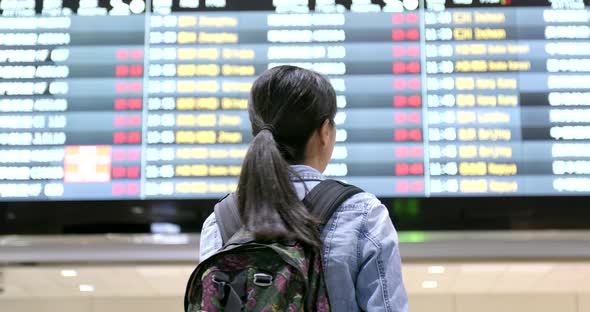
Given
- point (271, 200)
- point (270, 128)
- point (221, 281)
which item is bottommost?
point (221, 281)

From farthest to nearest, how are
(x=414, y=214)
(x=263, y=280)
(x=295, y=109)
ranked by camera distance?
(x=414, y=214), (x=295, y=109), (x=263, y=280)

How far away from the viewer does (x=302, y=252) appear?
1024 millimetres

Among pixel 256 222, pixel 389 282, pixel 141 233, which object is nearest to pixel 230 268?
pixel 256 222

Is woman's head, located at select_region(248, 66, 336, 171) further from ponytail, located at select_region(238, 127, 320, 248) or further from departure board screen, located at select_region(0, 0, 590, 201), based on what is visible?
departure board screen, located at select_region(0, 0, 590, 201)

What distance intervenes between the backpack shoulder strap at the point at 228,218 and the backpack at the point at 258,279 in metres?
0.04

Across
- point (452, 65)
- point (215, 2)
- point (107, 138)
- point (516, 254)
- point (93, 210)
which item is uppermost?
point (215, 2)

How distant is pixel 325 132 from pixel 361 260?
193 mm

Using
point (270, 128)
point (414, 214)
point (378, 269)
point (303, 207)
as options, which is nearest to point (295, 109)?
point (270, 128)

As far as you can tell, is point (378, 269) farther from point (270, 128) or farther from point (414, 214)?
point (414, 214)

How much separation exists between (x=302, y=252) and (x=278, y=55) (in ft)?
6.28

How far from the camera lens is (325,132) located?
1128 millimetres

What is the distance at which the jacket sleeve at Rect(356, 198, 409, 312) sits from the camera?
3.40 ft

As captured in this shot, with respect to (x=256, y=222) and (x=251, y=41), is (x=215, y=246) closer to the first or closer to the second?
(x=256, y=222)

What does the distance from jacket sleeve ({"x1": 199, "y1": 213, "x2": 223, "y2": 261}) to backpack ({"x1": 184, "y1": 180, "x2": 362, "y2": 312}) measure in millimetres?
78
